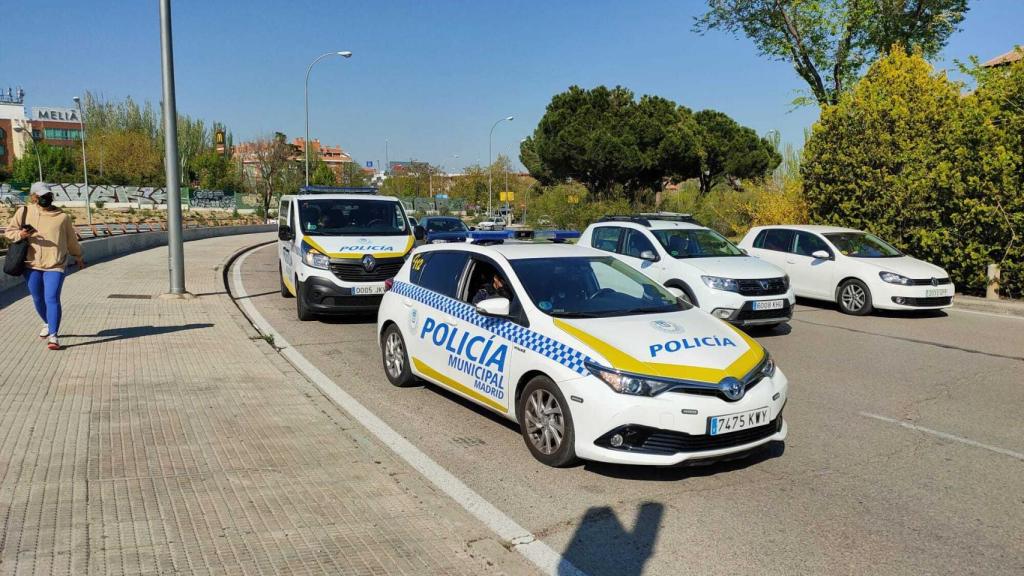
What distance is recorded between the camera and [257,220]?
64.4m

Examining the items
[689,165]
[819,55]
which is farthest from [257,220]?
[819,55]

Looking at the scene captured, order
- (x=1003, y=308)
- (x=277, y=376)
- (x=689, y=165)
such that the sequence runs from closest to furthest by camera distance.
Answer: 1. (x=277, y=376)
2. (x=1003, y=308)
3. (x=689, y=165)

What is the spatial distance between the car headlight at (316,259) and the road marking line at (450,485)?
2450mm

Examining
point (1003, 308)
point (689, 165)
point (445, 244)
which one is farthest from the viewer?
point (689, 165)

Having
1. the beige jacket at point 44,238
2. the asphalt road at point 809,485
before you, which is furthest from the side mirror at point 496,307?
the beige jacket at point 44,238

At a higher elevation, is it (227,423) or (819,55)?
(819,55)

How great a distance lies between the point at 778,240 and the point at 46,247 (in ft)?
37.7

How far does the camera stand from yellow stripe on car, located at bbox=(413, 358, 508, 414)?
5.68 m

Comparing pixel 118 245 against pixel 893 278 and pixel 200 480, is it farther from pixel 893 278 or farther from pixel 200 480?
pixel 200 480

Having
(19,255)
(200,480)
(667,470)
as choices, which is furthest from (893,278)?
(19,255)

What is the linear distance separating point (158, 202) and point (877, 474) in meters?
72.6

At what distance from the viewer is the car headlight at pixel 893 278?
12.0 m

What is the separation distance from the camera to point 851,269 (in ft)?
41.2

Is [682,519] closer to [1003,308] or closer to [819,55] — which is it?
[1003,308]
